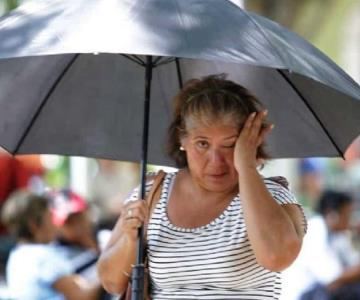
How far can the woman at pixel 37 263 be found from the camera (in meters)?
7.93

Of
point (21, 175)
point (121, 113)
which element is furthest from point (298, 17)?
point (121, 113)

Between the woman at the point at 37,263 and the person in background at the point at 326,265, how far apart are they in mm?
2293

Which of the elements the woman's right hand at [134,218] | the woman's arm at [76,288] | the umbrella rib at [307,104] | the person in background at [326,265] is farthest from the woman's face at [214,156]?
the person in background at [326,265]

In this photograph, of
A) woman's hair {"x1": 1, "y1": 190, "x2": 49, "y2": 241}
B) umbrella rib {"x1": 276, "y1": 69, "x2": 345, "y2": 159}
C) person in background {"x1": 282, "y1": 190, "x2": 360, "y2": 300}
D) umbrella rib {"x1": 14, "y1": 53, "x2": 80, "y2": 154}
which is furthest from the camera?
person in background {"x1": 282, "y1": 190, "x2": 360, "y2": 300}

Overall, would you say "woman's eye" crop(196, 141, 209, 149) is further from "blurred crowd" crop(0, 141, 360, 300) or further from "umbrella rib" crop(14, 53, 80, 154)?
"blurred crowd" crop(0, 141, 360, 300)

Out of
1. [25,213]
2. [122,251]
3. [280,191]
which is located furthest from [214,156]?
[25,213]

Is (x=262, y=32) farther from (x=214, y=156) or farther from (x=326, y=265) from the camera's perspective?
(x=326, y=265)

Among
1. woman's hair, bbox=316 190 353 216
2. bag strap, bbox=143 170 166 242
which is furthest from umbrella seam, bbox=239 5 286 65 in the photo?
woman's hair, bbox=316 190 353 216

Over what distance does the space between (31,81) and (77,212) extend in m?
3.17

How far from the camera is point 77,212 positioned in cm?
879

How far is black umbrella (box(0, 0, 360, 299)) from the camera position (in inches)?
183

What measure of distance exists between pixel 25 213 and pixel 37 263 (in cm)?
39

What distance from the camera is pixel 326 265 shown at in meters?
10.5

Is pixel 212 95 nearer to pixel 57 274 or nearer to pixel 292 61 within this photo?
pixel 292 61
